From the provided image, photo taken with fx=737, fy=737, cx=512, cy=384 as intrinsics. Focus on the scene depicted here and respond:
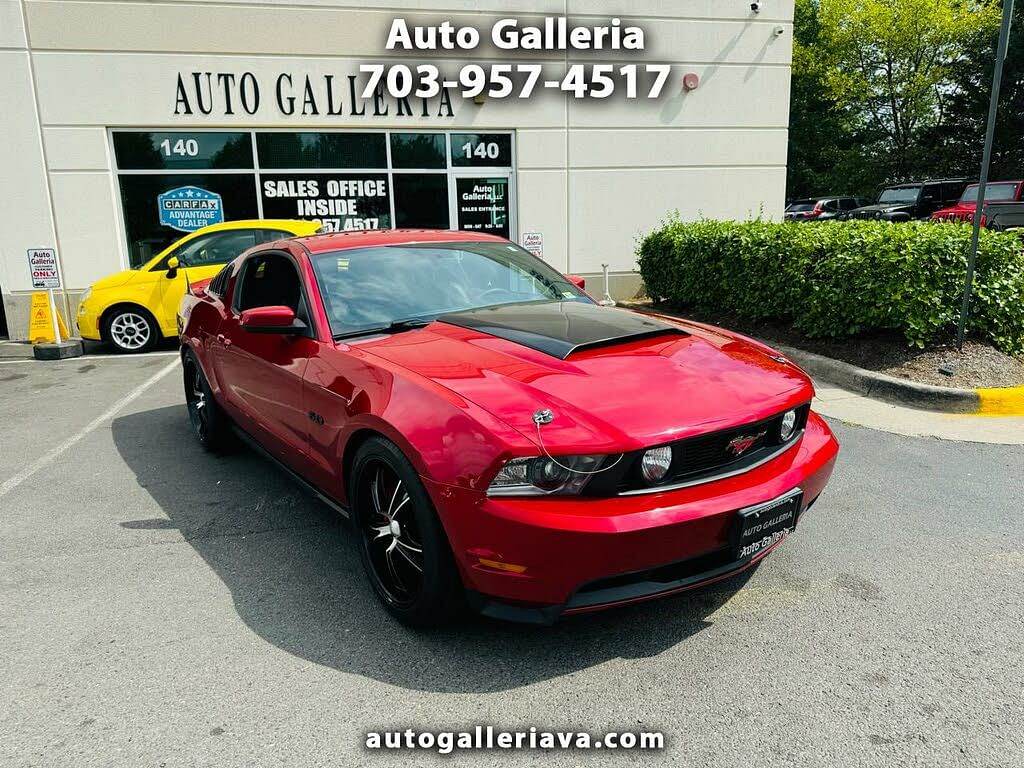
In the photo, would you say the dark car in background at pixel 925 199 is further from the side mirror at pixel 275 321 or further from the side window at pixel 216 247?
the side mirror at pixel 275 321

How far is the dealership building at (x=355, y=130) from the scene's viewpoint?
444 inches

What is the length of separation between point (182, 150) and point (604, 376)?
1119cm

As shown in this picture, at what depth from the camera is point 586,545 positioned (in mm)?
2414

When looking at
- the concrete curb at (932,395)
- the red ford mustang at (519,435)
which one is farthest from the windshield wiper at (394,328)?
the concrete curb at (932,395)

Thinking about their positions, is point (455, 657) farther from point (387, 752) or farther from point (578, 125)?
point (578, 125)

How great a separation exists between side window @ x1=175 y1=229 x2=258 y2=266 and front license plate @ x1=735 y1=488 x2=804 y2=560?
8.94 m

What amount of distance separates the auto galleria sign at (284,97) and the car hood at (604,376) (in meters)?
9.61

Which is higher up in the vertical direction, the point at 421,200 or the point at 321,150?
the point at 321,150

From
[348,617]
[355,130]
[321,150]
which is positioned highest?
[355,130]

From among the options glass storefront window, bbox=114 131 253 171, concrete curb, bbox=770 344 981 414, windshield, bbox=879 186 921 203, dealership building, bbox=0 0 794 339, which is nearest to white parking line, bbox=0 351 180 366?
dealership building, bbox=0 0 794 339

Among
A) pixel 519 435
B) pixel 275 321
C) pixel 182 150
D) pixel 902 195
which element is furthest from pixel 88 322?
pixel 902 195

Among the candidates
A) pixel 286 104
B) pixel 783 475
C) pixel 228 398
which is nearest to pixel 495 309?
pixel 783 475

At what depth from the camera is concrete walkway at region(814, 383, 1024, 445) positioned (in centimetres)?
554

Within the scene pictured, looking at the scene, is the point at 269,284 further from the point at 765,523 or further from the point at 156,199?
the point at 156,199
